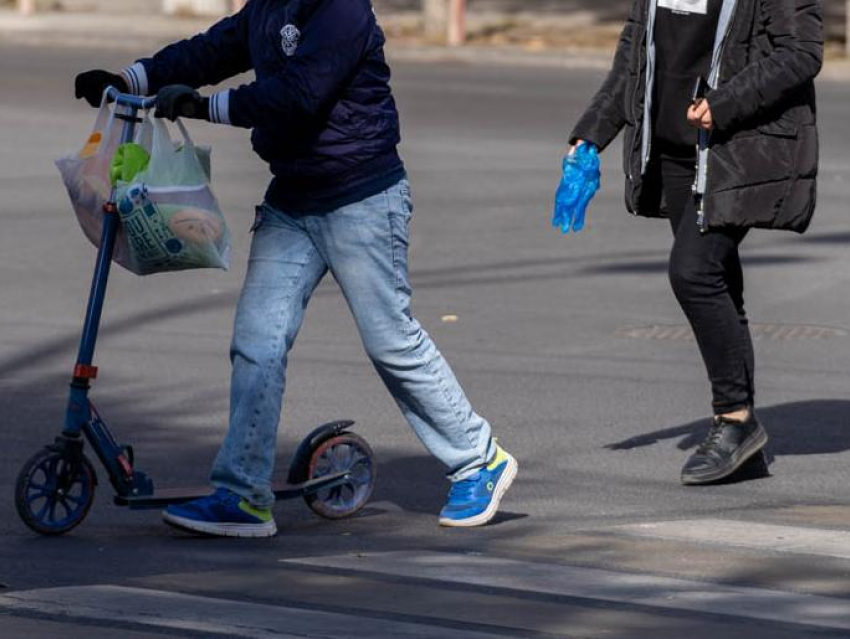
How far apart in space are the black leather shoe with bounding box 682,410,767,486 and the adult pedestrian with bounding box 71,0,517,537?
3.04 ft

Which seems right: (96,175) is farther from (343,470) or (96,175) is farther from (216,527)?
(343,470)

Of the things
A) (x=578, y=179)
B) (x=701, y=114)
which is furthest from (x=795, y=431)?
(x=701, y=114)

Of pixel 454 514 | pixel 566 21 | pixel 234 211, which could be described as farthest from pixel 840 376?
pixel 566 21

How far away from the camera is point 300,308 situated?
21.1 feet

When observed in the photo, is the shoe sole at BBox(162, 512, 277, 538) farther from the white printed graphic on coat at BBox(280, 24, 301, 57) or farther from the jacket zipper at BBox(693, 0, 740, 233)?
the jacket zipper at BBox(693, 0, 740, 233)

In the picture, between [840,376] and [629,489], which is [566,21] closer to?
[840,376]

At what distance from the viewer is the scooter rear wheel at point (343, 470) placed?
6695 millimetres

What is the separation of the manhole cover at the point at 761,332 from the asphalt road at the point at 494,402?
23mm

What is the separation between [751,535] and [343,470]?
1.25 meters

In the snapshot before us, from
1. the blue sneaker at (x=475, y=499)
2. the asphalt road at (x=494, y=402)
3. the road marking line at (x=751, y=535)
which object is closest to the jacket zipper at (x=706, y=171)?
the asphalt road at (x=494, y=402)

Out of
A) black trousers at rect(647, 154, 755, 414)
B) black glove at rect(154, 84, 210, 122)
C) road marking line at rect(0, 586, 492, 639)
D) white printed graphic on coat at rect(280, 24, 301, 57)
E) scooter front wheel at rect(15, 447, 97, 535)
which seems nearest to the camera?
road marking line at rect(0, 586, 492, 639)

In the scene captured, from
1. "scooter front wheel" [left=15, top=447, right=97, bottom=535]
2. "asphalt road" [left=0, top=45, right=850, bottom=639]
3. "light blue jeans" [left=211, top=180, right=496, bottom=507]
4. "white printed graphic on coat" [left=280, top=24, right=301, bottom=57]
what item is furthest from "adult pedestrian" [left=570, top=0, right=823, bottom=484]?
"scooter front wheel" [left=15, top=447, right=97, bottom=535]

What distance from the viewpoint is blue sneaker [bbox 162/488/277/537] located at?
6332 millimetres

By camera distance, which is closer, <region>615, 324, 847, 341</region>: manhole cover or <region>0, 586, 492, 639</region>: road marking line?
<region>0, 586, 492, 639</region>: road marking line
